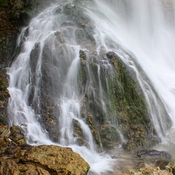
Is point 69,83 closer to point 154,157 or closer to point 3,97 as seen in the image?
point 3,97

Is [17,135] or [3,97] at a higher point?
[3,97]

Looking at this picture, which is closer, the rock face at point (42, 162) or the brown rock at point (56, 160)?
the rock face at point (42, 162)

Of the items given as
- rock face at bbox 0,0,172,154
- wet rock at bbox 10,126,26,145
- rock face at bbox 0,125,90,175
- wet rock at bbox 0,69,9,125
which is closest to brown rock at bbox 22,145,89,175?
rock face at bbox 0,125,90,175

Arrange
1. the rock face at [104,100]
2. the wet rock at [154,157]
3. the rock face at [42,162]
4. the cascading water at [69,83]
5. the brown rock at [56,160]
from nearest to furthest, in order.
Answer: the rock face at [42,162] → the brown rock at [56,160] → the wet rock at [154,157] → the cascading water at [69,83] → the rock face at [104,100]

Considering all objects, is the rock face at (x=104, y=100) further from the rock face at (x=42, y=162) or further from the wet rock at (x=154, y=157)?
the rock face at (x=42, y=162)

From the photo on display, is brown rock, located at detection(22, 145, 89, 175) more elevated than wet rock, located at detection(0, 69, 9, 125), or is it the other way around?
wet rock, located at detection(0, 69, 9, 125)

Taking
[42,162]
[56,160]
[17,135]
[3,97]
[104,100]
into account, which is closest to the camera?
[42,162]

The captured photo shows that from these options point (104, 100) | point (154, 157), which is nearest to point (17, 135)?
point (104, 100)

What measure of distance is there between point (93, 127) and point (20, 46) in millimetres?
6757

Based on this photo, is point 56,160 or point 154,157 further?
point 154,157

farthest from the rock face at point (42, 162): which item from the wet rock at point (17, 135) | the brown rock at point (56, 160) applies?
the wet rock at point (17, 135)

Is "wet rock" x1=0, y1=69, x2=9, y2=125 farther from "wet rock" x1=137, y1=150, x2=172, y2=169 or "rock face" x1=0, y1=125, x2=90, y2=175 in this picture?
"wet rock" x1=137, y1=150, x2=172, y2=169

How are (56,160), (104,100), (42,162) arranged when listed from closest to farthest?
(42,162)
(56,160)
(104,100)

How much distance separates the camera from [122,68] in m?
9.52
